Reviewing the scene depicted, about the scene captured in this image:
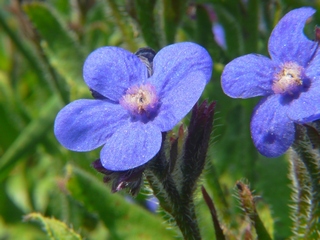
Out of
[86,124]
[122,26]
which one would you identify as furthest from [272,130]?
[122,26]

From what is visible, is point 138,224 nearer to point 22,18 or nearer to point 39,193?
point 39,193

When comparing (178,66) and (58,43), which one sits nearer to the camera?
(178,66)

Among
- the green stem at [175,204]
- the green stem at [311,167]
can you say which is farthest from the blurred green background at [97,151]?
the green stem at [311,167]

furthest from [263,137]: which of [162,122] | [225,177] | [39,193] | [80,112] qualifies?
[39,193]

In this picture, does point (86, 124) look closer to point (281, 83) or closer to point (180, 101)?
point (180, 101)

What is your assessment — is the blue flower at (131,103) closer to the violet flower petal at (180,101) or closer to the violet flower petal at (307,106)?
the violet flower petal at (180,101)

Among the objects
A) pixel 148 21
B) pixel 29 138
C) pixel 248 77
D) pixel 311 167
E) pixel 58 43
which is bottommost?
pixel 29 138
